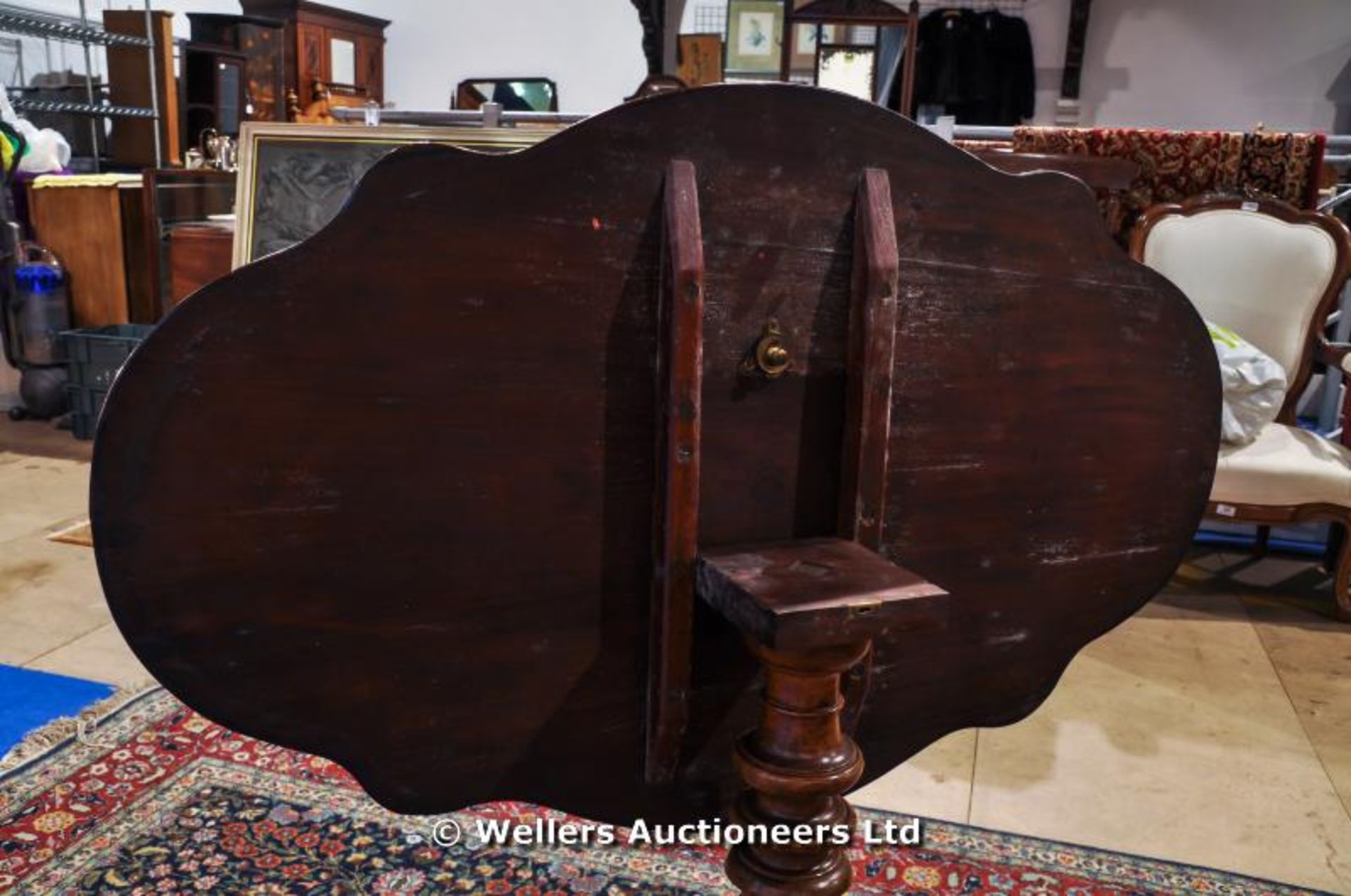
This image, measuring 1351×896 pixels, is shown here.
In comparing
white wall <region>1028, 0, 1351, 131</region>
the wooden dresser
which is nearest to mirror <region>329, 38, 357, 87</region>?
the wooden dresser

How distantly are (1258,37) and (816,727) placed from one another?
316 inches

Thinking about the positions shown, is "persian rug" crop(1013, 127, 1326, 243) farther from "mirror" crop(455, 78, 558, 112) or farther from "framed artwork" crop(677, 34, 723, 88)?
"mirror" crop(455, 78, 558, 112)

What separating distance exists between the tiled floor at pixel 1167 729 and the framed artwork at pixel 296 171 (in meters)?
0.95

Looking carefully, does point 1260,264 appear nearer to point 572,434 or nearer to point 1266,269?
point 1266,269

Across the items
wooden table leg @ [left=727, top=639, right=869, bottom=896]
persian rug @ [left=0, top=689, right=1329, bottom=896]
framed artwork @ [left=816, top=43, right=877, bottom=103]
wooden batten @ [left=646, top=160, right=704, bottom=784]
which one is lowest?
persian rug @ [left=0, top=689, right=1329, bottom=896]

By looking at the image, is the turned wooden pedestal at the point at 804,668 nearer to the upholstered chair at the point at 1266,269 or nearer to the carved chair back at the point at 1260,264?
the upholstered chair at the point at 1266,269

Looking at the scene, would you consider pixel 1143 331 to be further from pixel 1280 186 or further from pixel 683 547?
pixel 1280 186

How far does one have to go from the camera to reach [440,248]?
75 centimetres

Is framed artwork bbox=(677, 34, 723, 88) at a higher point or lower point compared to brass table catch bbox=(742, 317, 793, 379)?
higher

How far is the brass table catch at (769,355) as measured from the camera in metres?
0.81

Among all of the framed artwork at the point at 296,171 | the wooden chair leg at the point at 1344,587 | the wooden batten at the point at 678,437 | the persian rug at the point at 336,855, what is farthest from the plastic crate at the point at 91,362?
the wooden chair leg at the point at 1344,587

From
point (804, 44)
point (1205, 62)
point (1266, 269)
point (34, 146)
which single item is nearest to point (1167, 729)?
point (1266, 269)

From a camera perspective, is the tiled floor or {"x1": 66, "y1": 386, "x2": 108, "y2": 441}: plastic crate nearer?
the tiled floor

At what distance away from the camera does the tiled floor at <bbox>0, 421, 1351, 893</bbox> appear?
1753 mm
